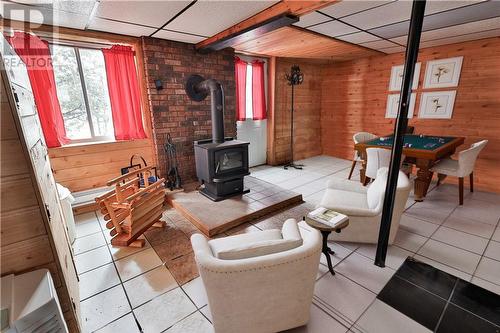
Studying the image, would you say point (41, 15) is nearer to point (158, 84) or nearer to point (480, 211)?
point (158, 84)

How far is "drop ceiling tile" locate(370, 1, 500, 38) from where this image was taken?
7.98ft

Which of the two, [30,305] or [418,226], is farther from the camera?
[418,226]

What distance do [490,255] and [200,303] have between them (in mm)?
2732

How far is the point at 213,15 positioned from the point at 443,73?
4.05m

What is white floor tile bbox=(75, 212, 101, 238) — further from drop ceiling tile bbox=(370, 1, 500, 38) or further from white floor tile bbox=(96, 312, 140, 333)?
drop ceiling tile bbox=(370, 1, 500, 38)

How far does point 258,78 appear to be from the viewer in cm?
492

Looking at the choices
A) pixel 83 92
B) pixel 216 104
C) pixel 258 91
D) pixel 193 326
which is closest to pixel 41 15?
pixel 83 92

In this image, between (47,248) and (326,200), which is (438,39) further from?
(47,248)

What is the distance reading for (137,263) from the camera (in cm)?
221

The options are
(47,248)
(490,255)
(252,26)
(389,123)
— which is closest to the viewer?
(47,248)

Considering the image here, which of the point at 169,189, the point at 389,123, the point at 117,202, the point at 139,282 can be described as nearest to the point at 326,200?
the point at 139,282

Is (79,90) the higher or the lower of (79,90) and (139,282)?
the higher

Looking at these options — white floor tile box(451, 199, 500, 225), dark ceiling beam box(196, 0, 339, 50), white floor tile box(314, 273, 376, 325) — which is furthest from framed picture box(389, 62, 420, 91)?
white floor tile box(314, 273, 376, 325)

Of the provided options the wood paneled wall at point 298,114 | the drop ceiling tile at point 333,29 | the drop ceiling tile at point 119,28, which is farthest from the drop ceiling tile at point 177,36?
the wood paneled wall at point 298,114
